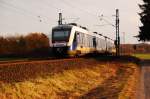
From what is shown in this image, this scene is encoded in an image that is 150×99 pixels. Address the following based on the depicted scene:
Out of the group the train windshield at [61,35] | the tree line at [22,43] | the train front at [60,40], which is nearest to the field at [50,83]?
the train front at [60,40]

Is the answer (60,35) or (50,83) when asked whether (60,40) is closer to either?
(60,35)

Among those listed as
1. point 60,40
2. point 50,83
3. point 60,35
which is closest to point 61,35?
point 60,35

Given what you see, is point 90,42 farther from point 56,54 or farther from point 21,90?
point 21,90

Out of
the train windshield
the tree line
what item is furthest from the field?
the tree line

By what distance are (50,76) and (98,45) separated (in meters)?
34.2

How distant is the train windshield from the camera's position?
38.8 metres

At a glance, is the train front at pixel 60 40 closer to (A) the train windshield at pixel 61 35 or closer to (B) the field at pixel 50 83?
(A) the train windshield at pixel 61 35

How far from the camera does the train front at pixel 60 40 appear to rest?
126 ft

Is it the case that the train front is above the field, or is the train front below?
above

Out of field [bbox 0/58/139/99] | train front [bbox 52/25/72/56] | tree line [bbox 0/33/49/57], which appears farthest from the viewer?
tree line [bbox 0/33/49/57]

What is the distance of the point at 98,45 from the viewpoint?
187ft

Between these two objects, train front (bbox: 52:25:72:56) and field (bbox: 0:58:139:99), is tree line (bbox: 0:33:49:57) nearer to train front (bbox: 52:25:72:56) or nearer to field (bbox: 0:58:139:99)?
train front (bbox: 52:25:72:56)

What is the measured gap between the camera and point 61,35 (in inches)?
1540

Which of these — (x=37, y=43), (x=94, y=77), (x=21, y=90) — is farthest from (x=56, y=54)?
(x=37, y=43)
